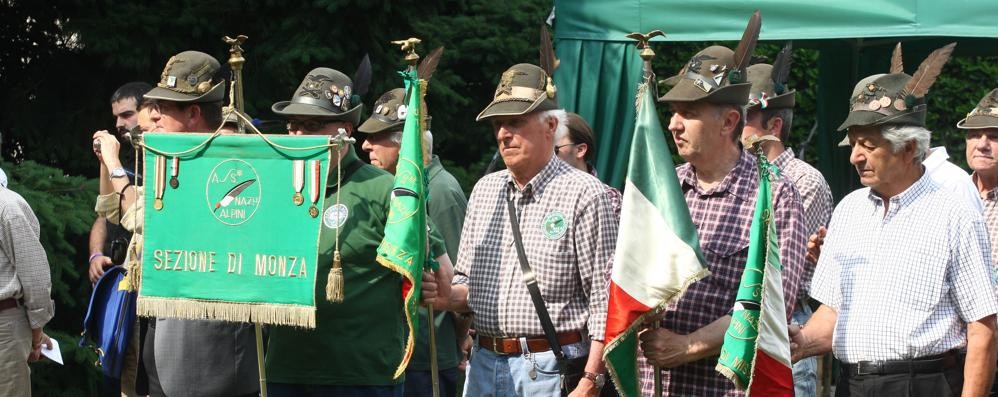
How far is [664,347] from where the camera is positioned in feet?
16.9

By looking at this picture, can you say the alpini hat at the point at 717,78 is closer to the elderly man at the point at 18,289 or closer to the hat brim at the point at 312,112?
the hat brim at the point at 312,112

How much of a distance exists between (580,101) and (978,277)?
4.33 metres

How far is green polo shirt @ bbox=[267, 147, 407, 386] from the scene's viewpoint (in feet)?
18.7

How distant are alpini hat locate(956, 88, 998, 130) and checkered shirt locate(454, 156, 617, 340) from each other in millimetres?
2960

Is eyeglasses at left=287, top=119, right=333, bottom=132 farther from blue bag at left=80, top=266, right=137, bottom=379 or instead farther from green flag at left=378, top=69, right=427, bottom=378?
blue bag at left=80, top=266, right=137, bottom=379

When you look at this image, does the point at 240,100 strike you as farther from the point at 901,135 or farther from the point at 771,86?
the point at 771,86

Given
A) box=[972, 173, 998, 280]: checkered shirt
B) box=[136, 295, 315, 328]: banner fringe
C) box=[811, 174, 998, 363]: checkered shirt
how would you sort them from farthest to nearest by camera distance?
box=[972, 173, 998, 280]: checkered shirt
box=[136, 295, 315, 328]: banner fringe
box=[811, 174, 998, 363]: checkered shirt

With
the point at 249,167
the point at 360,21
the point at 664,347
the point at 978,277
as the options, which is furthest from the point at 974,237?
the point at 360,21

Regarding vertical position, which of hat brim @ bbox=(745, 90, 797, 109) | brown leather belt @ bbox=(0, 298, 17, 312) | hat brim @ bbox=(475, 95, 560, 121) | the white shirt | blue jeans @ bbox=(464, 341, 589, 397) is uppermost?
hat brim @ bbox=(745, 90, 797, 109)

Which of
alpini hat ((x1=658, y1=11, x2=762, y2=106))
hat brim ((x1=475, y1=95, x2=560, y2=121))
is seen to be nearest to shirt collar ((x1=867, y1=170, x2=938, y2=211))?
alpini hat ((x1=658, y1=11, x2=762, y2=106))

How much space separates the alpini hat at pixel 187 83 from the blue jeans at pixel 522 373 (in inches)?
66.7

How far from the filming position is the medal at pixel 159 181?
5867mm

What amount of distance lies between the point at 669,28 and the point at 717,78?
391cm

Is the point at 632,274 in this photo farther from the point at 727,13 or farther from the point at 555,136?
the point at 727,13
